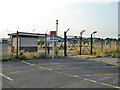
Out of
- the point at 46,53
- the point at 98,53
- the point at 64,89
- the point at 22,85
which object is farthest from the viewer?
the point at 98,53

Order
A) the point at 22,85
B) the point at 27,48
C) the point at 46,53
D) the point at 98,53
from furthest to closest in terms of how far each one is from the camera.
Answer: the point at 27,48, the point at 98,53, the point at 46,53, the point at 22,85

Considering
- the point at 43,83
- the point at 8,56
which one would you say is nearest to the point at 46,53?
the point at 8,56

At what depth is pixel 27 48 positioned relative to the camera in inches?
710

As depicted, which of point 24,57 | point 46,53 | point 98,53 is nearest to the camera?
point 24,57

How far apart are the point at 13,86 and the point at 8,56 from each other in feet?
23.3

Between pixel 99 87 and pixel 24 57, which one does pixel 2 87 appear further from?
pixel 24 57

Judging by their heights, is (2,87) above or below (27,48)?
below

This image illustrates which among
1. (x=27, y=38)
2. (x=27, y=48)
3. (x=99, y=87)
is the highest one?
(x=27, y=38)

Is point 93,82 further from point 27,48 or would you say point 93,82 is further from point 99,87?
point 27,48

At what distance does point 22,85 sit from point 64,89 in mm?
1655

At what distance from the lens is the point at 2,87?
502 cm

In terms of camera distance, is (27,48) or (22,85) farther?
(27,48)

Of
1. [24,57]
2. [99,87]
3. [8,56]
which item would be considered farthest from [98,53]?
[99,87]

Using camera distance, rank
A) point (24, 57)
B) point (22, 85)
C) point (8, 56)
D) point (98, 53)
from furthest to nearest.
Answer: point (98, 53)
point (24, 57)
point (8, 56)
point (22, 85)
